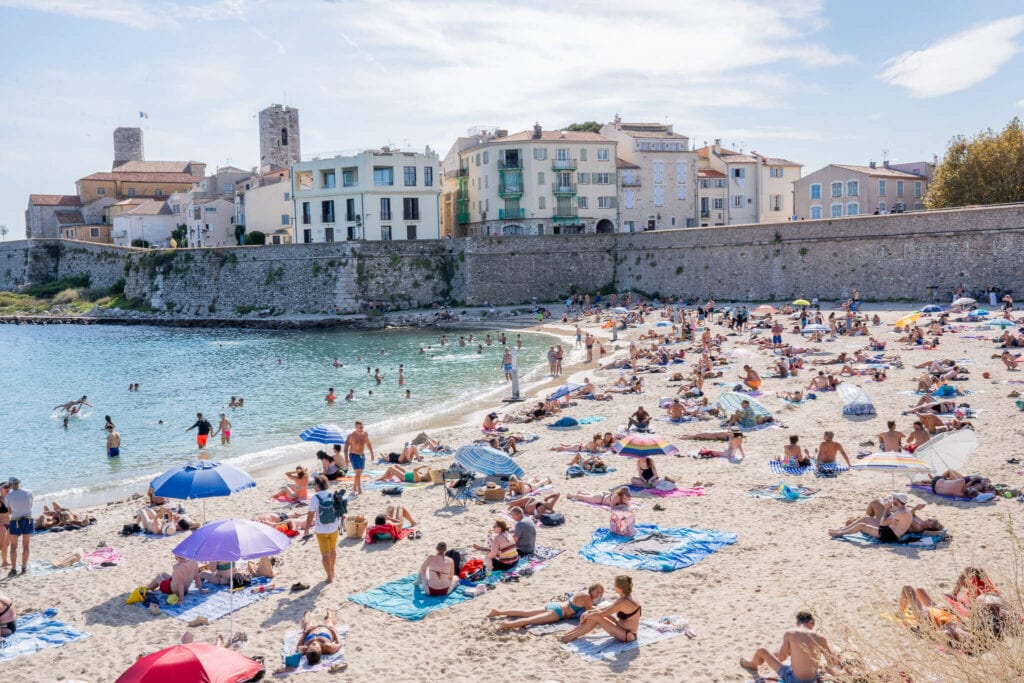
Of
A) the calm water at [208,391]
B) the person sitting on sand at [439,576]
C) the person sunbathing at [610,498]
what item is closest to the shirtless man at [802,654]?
the person sitting on sand at [439,576]

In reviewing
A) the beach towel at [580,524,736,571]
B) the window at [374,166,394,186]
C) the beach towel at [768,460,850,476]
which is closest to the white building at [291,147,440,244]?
the window at [374,166,394,186]

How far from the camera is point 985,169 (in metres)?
48.2

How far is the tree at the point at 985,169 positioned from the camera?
4744 centimetres

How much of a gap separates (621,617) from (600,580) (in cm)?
171

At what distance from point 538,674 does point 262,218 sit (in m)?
63.7

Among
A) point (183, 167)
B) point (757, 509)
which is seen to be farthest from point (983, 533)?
point (183, 167)

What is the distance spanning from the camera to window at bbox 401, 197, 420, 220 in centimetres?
5778

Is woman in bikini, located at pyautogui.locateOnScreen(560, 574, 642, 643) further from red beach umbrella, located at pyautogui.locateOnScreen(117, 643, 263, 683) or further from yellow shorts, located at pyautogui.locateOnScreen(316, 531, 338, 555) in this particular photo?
yellow shorts, located at pyautogui.locateOnScreen(316, 531, 338, 555)

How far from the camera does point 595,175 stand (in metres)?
60.4

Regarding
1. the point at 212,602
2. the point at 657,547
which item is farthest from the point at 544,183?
the point at 212,602

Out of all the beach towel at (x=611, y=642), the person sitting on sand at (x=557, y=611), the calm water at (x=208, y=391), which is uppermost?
the person sitting on sand at (x=557, y=611)

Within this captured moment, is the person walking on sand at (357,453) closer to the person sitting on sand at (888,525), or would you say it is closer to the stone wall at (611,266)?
the person sitting on sand at (888,525)

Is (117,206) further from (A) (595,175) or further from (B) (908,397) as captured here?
(B) (908,397)

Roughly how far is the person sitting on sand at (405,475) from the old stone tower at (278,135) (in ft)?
229
